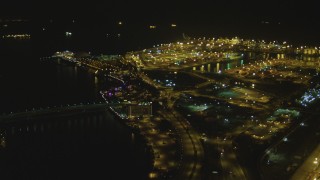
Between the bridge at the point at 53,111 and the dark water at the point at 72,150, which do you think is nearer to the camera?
the dark water at the point at 72,150

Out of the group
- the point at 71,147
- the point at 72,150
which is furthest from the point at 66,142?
the point at 72,150

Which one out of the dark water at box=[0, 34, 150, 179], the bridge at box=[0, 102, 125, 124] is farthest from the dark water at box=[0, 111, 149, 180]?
the bridge at box=[0, 102, 125, 124]

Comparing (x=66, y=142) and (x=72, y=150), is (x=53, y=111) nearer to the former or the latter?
(x=66, y=142)

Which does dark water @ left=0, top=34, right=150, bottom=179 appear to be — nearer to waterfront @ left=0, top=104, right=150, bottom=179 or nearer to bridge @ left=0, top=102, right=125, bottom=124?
waterfront @ left=0, top=104, right=150, bottom=179

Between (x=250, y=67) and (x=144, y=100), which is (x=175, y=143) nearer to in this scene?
(x=144, y=100)

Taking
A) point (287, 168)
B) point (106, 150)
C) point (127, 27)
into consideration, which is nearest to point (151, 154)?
point (106, 150)

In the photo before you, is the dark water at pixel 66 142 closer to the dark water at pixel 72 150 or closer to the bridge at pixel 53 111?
the dark water at pixel 72 150

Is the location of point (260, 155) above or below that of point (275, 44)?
below

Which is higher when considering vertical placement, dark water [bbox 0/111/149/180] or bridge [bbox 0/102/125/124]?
bridge [bbox 0/102/125/124]

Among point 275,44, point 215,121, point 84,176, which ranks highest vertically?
point 275,44

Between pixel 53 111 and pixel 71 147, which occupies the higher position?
pixel 53 111

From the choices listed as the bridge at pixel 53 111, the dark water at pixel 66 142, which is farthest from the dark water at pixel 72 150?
the bridge at pixel 53 111
